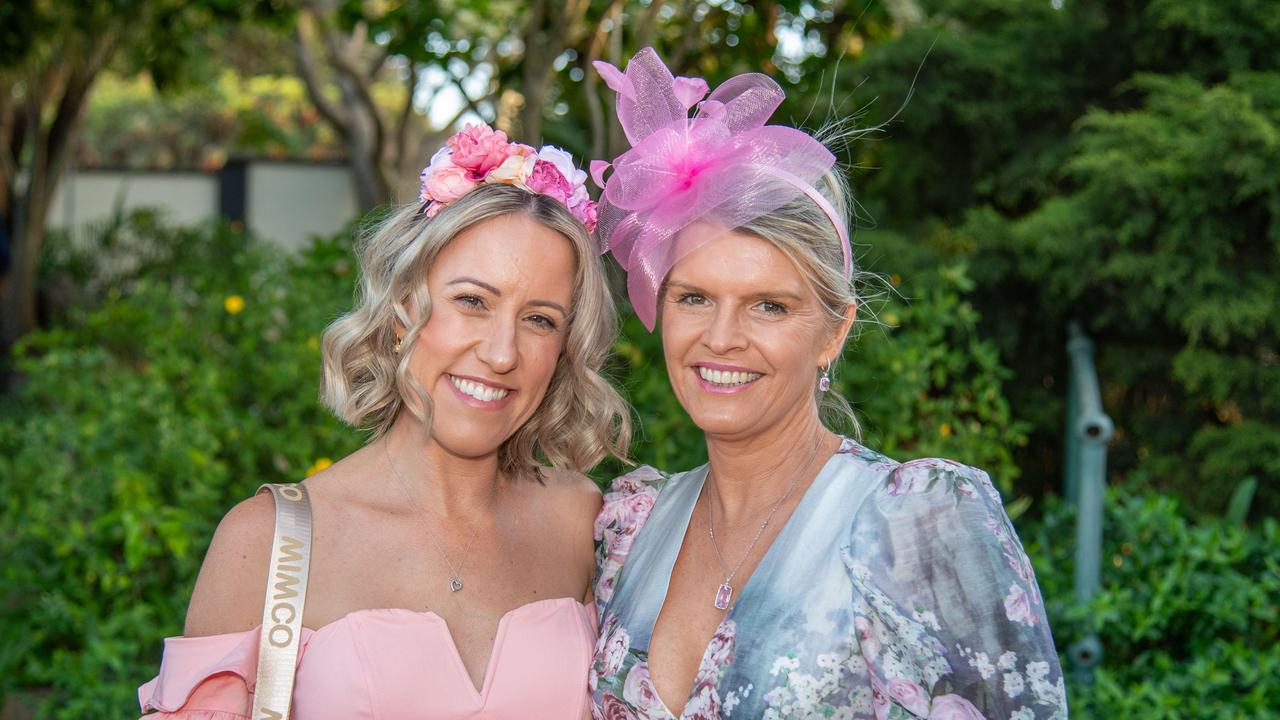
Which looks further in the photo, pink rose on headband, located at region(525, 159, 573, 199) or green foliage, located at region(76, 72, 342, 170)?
green foliage, located at region(76, 72, 342, 170)

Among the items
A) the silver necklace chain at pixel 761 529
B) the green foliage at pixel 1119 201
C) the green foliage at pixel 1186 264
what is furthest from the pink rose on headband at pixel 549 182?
the green foliage at pixel 1186 264

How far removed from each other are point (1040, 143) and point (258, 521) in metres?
3.64

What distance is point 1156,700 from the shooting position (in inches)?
122

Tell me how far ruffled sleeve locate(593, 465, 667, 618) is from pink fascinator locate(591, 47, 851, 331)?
0.43 meters

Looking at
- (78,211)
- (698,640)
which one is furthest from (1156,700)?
(78,211)

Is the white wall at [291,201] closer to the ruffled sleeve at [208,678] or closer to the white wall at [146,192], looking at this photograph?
the white wall at [146,192]

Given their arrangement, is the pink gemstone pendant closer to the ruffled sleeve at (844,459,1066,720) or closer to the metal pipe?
A: the ruffled sleeve at (844,459,1066,720)

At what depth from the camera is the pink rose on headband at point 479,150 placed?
95.8 inches

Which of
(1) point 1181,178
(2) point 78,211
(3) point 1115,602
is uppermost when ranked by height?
(2) point 78,211

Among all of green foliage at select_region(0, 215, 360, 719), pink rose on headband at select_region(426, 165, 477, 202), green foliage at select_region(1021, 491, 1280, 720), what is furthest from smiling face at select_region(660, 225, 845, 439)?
green foliage at select_region(0, 215, 360, 719)

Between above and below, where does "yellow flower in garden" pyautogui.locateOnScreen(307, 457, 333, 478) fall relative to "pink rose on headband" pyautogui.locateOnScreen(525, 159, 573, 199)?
below

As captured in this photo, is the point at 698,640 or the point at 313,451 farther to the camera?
the point at 313,451

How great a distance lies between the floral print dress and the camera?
1.85 metres

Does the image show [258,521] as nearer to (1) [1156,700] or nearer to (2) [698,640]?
(2) [698,640]
